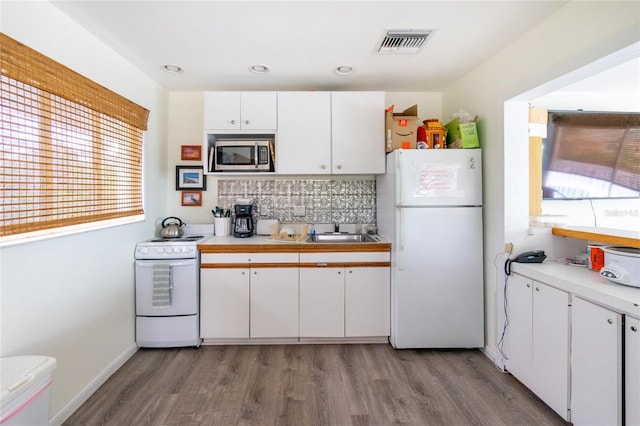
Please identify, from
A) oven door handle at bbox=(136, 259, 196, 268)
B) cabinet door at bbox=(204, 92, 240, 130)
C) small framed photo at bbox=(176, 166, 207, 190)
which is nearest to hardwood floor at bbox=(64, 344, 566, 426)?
oven door handle at bbox=(136, 259, 196, 268)

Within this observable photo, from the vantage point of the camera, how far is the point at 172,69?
250 cm

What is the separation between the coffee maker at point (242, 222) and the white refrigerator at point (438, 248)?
1.40 m

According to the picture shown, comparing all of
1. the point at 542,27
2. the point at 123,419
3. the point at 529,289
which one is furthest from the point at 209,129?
the point at 529,289

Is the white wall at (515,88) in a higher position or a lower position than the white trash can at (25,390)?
higher

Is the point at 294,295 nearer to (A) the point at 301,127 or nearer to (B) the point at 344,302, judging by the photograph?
(B) the point at 344,302

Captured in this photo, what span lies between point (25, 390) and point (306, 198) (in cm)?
237

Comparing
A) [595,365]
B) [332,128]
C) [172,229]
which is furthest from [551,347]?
[172,229]

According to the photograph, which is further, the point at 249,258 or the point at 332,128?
the point at 332,128

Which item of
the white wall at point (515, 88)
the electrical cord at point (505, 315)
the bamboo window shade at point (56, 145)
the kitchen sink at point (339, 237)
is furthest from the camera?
the kitchen sink at point (339, 237)

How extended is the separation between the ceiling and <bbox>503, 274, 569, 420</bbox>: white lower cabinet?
1691 millimetres

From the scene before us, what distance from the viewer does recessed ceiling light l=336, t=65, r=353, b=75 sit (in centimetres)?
245

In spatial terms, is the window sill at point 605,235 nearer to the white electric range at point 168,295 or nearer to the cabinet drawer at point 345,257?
the cabinet drawer at point 345,257

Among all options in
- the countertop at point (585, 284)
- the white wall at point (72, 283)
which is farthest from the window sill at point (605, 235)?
the white wall at point (72, 283)

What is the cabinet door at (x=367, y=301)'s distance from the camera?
255 centimetres
